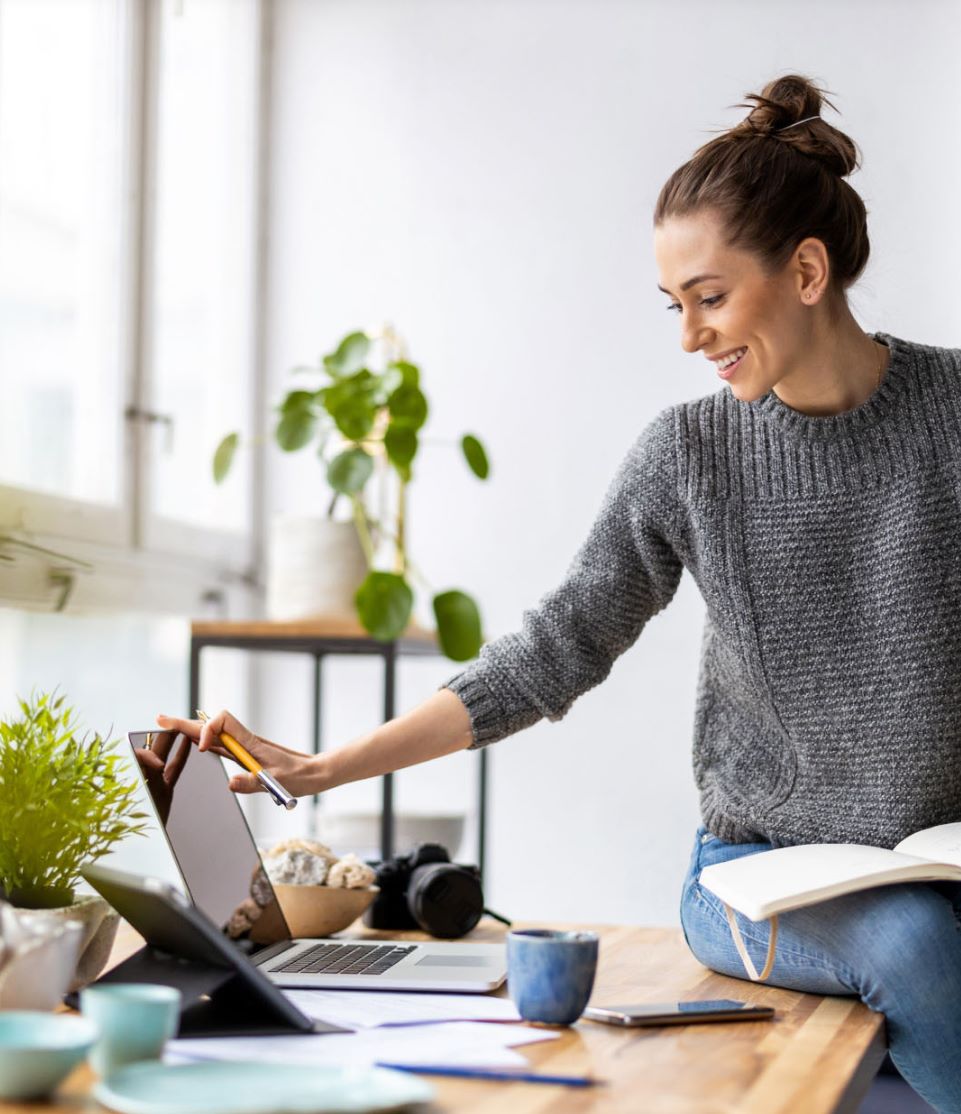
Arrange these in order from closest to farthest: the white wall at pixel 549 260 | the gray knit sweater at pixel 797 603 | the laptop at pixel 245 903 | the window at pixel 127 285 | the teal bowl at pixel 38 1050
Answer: the teal bowl at pixel 38 1050
the laptop at pixel 245 903
the gray knit sweater at pixel 797 603
the window at pixel 127 285
the white wall at pixel 549 260

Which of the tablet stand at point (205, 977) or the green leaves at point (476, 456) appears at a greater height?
the green leaves at point (476, 456)

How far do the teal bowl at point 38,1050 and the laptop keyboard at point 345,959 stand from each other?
0.38m

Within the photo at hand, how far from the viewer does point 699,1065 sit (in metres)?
0.86

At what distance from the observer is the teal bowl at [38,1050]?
2.37ft

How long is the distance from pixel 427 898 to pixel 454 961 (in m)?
0.22

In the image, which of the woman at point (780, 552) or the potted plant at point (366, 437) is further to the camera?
the potted plant at point (366, 437)

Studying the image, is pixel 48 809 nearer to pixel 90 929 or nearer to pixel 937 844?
pixel 90 929

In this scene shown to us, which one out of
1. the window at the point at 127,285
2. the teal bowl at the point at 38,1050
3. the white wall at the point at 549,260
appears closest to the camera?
A: the teal bowl at the point at 38,1050

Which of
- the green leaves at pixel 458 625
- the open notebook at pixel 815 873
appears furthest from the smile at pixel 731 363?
the green leaves at pixel 458 625

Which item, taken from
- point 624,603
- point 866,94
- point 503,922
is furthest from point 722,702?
point 866,94

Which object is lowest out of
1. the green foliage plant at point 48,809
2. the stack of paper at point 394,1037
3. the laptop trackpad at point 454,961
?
the laptop trackpad at point 454,961

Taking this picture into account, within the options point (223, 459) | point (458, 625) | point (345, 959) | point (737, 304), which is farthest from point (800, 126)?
point (223, 459)

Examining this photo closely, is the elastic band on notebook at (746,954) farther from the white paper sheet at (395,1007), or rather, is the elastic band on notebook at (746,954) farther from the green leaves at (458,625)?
the green leaves at (458,625)

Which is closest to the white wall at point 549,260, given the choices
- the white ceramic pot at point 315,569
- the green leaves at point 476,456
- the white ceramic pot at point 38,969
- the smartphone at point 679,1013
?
the green leaves at point 476,456
